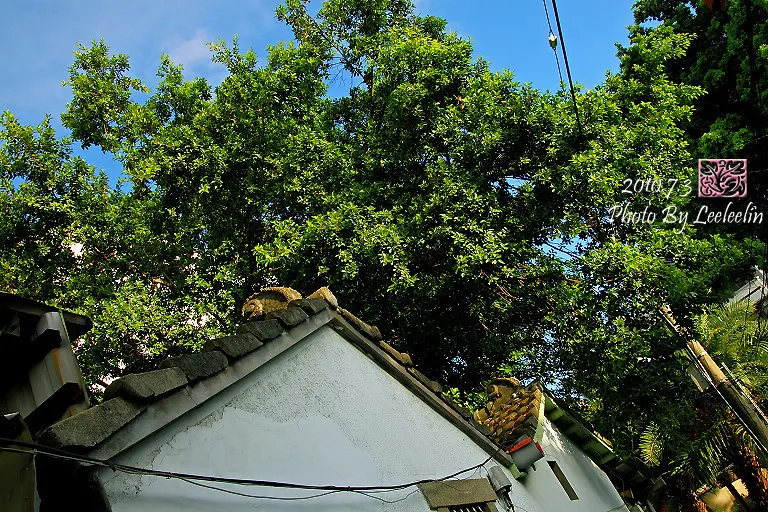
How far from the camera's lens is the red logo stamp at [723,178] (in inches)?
553

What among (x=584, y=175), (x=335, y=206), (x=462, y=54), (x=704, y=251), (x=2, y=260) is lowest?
(x=704, y=251)

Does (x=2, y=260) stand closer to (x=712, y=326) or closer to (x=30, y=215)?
(x=30, y=215)

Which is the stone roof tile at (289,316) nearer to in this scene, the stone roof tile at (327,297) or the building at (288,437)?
the building at (288,437)

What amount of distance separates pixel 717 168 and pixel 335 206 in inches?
430

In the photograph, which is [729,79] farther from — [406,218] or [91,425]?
[91,425]

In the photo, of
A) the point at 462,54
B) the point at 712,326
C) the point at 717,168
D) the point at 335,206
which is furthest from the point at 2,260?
the point at 717,168

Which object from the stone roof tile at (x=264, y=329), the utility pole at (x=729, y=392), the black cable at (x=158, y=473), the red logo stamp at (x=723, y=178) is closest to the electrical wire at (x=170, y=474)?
the black cable at (x=158, y=473)

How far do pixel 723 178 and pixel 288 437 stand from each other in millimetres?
15598

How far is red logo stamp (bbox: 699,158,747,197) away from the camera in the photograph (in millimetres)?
14039

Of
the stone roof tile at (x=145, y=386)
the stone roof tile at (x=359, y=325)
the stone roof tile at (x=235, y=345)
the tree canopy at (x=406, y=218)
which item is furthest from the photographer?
the tree canopy at (x=406, y=218)

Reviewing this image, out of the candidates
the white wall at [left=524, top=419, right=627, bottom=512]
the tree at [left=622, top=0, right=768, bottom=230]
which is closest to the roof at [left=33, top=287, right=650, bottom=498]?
the white wall at [left=524, top=419, right=627, bottom=512]

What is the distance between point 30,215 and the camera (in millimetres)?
12180

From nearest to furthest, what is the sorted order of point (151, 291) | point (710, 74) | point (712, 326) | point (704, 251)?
point (704, 251)
point (151, 291)
point (712, 326)
point (710, 74)

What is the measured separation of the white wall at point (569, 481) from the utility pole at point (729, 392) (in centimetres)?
264
